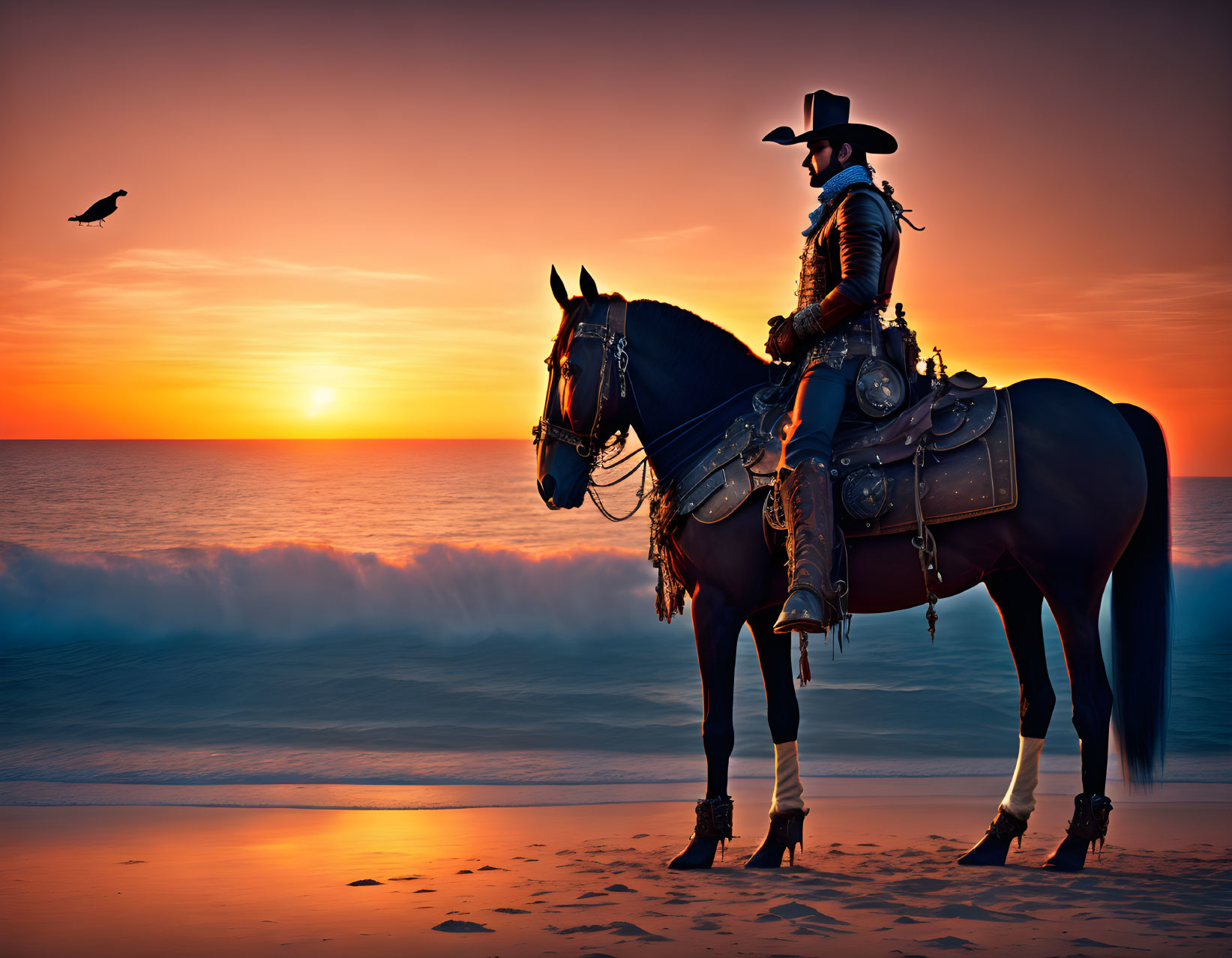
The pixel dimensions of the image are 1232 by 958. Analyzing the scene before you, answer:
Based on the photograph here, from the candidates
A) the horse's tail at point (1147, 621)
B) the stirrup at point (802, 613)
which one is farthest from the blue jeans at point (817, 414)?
the horse's tail at point (1147, 621)

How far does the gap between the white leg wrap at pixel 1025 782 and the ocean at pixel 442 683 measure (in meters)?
2.91

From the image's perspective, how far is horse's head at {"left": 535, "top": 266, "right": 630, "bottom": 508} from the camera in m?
4.83

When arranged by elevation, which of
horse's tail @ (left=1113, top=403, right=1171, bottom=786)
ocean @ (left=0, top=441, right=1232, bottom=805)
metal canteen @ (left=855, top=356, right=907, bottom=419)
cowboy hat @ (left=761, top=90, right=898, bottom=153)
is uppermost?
cowboy hat @ (left=761, top=90, right=898, bottom=153)

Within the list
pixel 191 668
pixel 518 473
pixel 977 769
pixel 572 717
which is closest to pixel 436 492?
pixel 518 473

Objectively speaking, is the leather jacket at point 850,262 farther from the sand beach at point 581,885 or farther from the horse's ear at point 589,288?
the sand beach at point 581,885

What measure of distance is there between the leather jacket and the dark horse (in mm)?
433

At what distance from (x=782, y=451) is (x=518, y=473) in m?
66.9

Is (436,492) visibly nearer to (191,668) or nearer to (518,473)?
(518,473)

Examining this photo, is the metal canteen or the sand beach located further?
the metal canteen

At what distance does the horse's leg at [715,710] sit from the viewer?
4.57 meters

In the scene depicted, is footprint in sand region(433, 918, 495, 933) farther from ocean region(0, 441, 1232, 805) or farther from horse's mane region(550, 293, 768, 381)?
ocean region(0, 441, 1232, 805)

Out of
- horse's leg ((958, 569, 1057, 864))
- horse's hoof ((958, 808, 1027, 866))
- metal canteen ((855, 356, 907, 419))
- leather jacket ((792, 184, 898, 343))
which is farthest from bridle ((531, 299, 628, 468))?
horse's hoof ((958, 808, 1027, 866))

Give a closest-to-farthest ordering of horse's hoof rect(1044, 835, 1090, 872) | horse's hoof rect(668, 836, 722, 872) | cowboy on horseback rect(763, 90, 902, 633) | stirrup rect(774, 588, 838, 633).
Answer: stirrup rect(774, 588, 838, 633)
cowboy on horseback rect(763, 90, 902, 633)
horse's hoof rect(1044, 835, 1090, 872)
horse's hoof rect(668, 836, 722, 872)

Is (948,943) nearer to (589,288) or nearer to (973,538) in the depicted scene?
(973,538)
